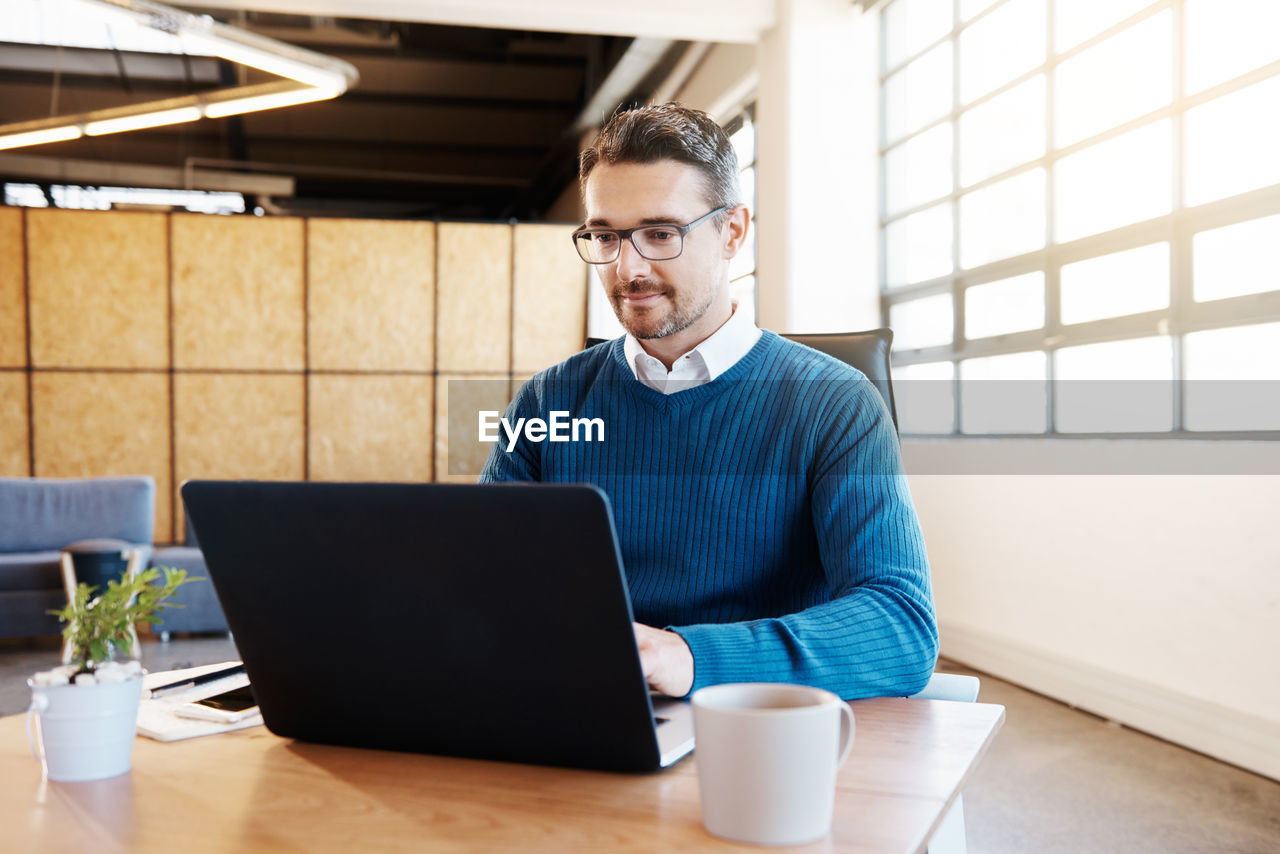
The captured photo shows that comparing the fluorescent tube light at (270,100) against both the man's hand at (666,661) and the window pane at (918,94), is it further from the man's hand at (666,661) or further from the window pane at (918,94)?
the man's hand at (666,661)

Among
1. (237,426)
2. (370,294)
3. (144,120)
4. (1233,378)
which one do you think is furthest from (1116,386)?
(237,426)

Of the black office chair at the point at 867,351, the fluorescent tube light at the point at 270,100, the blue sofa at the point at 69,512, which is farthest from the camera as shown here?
the blue sofa at the point at 69,512

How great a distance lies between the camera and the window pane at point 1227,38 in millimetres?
2875

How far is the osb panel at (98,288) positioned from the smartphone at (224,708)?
19.7ft

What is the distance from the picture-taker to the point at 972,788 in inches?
107

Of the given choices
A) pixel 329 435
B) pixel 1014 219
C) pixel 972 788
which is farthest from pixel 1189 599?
pixel 329 435

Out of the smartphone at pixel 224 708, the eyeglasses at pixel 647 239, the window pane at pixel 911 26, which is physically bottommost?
the smartphone at pixel 224 708

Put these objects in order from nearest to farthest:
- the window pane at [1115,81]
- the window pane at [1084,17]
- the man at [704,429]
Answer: the man at [704,429] → the window pane at [1115,81] → the window pane at [1084,17]

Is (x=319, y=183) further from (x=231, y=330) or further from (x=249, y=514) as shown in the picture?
(x=249, y=514)

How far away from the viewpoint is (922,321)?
4957mm

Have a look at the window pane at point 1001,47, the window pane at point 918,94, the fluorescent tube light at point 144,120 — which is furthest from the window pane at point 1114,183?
the fluorescent tube light at point 144,120

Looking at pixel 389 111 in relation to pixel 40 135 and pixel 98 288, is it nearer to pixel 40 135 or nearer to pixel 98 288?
pixel 98 288

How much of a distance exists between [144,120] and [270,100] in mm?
943

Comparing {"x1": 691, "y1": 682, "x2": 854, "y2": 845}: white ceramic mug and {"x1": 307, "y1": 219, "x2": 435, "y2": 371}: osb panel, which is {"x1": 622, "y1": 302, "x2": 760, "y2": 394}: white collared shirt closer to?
{"x1": 691, "y1": 682, "x2": 854, "y2": 845}: white ceramic mug
